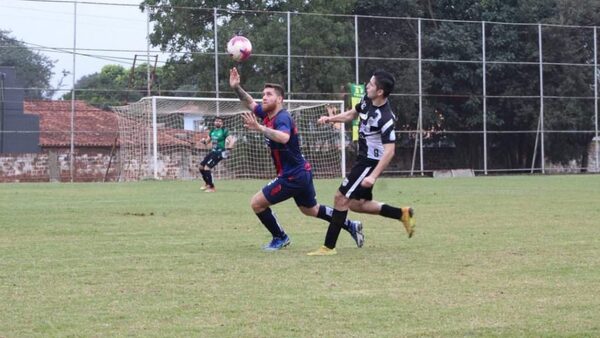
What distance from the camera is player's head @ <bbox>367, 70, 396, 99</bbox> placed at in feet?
32.9

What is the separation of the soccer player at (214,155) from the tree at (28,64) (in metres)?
15.0

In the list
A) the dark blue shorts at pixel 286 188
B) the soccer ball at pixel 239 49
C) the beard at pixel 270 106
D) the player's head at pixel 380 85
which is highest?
the soccer ball at pixel 239 49

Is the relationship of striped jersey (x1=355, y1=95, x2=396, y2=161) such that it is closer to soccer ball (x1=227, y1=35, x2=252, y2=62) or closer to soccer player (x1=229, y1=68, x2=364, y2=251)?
soccer player (x1=229, y1=68, x2=364, y2=251)

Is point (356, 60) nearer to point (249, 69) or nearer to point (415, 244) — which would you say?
point (249, 69)

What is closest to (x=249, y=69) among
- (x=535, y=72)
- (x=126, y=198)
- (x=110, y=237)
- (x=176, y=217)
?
(x=535, y=72)

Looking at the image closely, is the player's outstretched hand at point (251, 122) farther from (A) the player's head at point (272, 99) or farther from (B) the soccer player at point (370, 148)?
(B) the soccer player at point (370, 148)

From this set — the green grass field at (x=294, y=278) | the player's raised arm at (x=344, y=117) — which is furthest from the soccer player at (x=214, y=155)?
the player's raised arm at (x=344, y=117)

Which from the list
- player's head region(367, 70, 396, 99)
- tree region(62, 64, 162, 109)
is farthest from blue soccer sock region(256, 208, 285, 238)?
tree region(62, 64, 162, 109)

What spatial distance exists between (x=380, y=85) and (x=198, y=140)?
31.7 metres

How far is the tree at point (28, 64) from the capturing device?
41719mm

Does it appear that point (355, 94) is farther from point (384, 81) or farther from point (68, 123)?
point (384, 81)

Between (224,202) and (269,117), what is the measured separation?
29.8ft

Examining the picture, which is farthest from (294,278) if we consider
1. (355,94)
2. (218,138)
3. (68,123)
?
(68,123)

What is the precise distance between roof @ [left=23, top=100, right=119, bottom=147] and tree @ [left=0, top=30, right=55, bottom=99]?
0.95m
